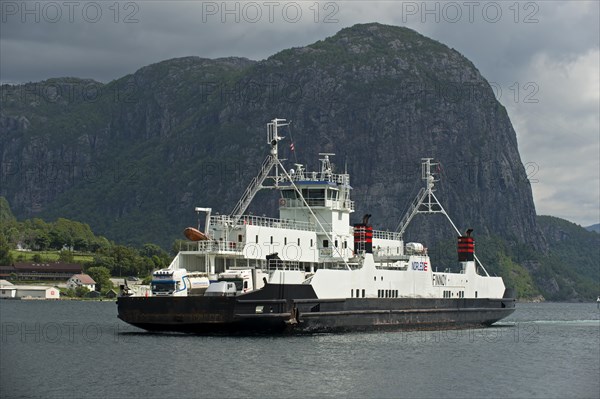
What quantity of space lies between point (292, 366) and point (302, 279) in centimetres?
1186

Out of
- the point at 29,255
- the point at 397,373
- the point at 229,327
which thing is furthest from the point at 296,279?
the point at 29,255

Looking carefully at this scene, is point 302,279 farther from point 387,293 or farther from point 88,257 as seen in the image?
point 88,257

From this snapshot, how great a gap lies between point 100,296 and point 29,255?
33.8m

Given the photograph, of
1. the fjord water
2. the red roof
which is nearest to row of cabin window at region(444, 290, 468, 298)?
the fjord water

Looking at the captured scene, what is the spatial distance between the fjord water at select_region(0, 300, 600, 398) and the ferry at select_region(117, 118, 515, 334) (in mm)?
1105

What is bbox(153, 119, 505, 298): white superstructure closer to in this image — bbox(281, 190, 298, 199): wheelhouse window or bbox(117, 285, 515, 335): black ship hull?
bbox(281, 190, 298, 199): wheelhouse window

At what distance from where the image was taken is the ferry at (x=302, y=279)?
50.0m

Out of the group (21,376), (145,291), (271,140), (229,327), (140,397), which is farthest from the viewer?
(271,140)

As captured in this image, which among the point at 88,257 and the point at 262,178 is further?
the point at 88,257

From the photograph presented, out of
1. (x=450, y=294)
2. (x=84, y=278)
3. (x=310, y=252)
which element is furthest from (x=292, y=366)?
(x=84, y=278)

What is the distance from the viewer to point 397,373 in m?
41.1

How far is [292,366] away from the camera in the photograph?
41.5 meters

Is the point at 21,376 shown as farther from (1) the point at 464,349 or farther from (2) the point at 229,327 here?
(1) the point at 464,349

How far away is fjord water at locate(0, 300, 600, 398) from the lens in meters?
36.3
